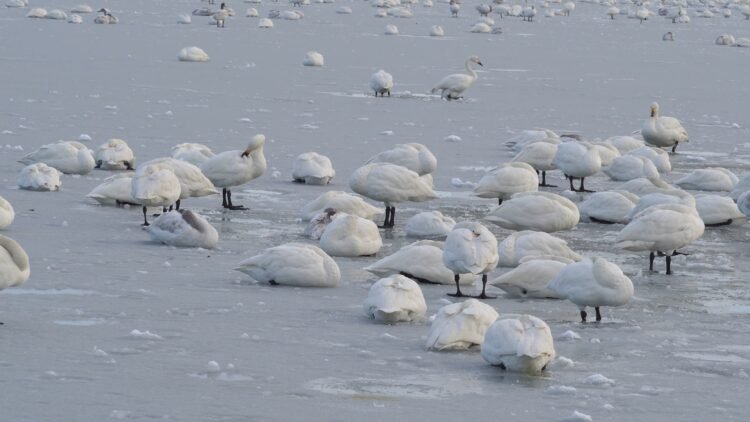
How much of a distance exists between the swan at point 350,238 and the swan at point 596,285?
2.50 meters

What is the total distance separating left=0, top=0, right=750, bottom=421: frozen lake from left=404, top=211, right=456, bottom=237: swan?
0.42 feet

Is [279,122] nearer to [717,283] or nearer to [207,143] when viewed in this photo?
[207,143]

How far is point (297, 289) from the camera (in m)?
9.91

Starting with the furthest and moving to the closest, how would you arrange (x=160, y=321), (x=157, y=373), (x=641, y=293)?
(x=641, y=293) → (x=160, y=321) → (x=157, y=373)

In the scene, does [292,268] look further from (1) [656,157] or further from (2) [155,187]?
(1) [656,157]

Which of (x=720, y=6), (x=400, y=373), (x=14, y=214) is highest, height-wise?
(x=400, y=373)

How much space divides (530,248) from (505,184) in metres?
2.73

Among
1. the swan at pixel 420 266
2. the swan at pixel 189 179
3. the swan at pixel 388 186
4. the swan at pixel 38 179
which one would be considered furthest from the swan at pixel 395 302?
the swan at pixel 38 179

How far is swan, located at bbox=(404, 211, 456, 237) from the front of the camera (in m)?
12.1

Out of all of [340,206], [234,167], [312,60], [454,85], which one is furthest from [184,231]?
[312,60]

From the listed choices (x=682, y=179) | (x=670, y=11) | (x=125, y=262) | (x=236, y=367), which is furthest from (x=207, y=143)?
(x=670, y=11)

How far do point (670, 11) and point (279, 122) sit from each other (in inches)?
1761

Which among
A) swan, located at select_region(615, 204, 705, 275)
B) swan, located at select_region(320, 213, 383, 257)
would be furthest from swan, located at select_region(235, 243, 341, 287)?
swan, located at select_region(615, 204, 705, 275)

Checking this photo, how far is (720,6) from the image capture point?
8025 cm
